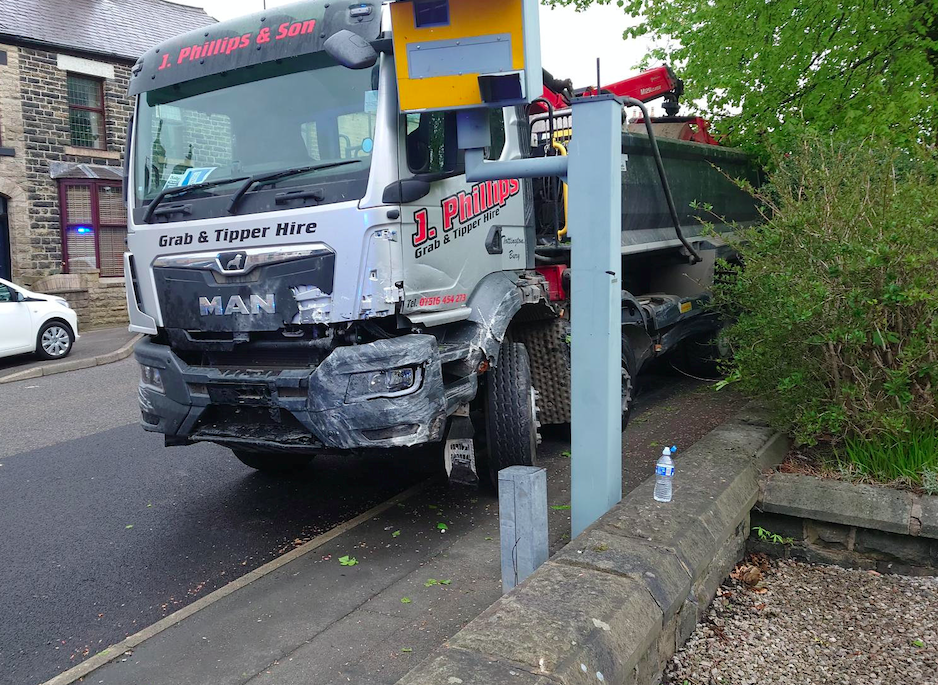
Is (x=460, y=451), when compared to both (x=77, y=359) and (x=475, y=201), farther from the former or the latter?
(x=77, y=359)

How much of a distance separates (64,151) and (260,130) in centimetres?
1520

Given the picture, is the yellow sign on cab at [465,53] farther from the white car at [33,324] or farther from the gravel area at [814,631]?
the white car at [33,324]

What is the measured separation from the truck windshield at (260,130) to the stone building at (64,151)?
12.3 meters

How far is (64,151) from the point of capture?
17.5 m

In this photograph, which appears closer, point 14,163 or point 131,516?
point 131,516

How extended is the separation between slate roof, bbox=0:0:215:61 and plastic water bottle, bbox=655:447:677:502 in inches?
689

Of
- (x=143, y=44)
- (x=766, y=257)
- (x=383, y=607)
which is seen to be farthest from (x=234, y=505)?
(x=143, y=44)

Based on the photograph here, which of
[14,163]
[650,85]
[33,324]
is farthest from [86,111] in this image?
[650,85]

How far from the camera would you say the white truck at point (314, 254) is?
13.9ft

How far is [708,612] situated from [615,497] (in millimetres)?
638

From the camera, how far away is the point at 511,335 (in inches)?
223

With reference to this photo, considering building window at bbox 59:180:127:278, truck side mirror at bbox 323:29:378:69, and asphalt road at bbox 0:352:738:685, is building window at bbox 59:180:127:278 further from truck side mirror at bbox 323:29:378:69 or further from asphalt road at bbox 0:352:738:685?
truck side mirror at bbox 323:29:378:69

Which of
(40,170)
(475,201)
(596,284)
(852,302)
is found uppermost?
(40,170)

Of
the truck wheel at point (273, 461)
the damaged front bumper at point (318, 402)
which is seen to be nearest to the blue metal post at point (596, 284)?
the damaged front bumper at point (318, 402)
